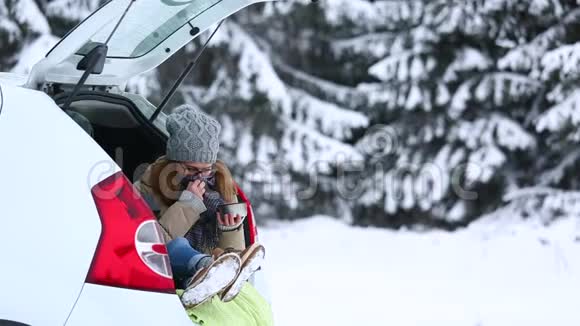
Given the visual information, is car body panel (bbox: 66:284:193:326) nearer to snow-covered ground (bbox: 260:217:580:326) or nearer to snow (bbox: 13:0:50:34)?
snow-covered ground (bbox: 260:217:580:326)

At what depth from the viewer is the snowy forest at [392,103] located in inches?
396

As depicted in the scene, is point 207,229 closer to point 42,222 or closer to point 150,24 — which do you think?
point 150,24

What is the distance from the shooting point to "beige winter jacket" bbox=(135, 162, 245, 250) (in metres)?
3.27

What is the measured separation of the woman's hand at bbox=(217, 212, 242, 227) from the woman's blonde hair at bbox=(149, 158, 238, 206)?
0.42ft

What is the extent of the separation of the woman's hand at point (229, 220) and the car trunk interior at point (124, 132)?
0.51 metres

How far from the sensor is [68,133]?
2.46 metres

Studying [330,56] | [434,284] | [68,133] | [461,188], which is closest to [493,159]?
[461,188]

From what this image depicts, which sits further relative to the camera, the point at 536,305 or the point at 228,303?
the point at 536,305

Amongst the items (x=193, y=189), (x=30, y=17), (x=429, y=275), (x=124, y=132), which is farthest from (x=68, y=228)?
(x=30, y=17)

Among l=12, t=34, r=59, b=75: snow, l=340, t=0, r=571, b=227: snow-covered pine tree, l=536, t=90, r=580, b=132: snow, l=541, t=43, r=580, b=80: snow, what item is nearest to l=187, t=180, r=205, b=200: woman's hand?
l=12, t=34, r=59, b=75: snow

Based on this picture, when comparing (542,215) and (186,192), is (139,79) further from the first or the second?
(186,192)

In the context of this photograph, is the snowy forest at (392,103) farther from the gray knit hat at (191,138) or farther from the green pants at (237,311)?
the green pants at (237,311)

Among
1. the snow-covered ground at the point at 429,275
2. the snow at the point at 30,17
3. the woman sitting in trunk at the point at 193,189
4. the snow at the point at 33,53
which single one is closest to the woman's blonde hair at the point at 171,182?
the woman sitting in trunk at the point at 193,189

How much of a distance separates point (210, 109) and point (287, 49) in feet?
6.06
